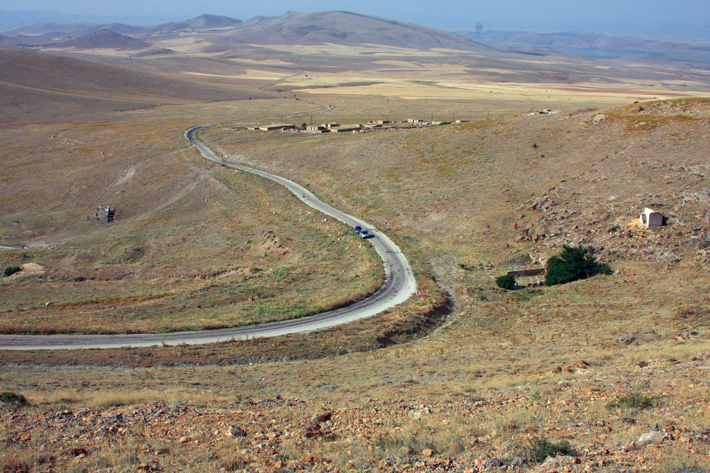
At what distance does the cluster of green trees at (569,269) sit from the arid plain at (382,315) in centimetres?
102

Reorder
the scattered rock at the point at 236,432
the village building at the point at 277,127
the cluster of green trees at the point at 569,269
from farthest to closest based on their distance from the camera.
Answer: the village building at the point at 277,127
the cluster of green trees at the point at 569,269
the scattered rock at the point at 236,432

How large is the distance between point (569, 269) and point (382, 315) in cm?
1350

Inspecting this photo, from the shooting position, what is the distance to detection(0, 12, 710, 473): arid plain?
1323 centimetres

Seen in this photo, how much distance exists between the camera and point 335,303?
1257 inches

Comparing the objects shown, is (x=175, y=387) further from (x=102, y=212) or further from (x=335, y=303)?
(x=102, y=212)

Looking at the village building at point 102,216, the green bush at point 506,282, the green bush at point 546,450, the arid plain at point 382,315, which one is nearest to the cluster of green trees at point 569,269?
the green bush at point 506,282

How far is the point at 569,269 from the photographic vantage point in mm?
33812

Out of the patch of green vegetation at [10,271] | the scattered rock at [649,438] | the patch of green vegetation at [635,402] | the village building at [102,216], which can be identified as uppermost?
the scattered rock at [649,438]

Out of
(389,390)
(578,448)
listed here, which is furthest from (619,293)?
(578,448)

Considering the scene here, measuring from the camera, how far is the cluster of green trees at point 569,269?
33.7m

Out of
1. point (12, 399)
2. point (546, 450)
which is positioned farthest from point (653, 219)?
point (12, 399)

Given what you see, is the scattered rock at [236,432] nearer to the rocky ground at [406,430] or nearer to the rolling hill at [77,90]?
the rocky ground at [406,430]

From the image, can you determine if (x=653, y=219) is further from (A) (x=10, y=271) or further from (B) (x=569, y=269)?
(A) (x=10, y=271)

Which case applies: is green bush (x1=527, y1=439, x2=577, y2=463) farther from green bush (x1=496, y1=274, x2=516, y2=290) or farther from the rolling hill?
the rolling hill
